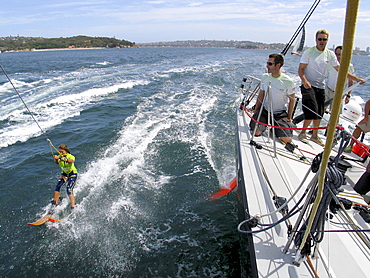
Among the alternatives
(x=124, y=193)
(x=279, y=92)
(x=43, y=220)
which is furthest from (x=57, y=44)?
(x=279, y=92)

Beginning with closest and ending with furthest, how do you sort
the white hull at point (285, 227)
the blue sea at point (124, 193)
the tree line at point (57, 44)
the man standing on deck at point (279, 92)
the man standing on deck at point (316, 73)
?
1. the white hull at point (285, 227)
2. the blue sea at point (124, 193)
3. the man standing on deck at point (279, 92)
4. the man standing on deck at point (316, 73)
5. the tree line at point (57, 44)

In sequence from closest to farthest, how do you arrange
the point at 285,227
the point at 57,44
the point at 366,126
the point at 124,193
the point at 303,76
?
the point at 285,227
the point at 366,126
the point at 303,76
the point at 124,193
the point at 57,44

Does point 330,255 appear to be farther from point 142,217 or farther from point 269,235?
point 142,217

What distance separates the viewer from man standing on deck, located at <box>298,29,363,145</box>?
438 cm

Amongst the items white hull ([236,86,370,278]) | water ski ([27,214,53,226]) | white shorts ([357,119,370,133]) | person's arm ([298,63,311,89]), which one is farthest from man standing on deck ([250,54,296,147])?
water ski ([27,214,53,226])

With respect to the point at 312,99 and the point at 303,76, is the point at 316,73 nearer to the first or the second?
the point at 303,76

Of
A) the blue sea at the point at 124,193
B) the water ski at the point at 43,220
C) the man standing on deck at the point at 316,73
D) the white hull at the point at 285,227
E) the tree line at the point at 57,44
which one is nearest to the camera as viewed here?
the white hull at the point at 285,227

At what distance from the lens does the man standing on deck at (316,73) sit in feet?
14.4

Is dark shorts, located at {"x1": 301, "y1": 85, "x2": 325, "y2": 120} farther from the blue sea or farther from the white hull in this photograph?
the blue sea

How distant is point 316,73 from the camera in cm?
453

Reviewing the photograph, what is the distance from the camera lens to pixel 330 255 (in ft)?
7.19

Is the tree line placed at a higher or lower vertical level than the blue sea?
higher

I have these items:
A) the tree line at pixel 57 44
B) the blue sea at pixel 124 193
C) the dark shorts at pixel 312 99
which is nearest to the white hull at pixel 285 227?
the dark shorts at pixel 312 99

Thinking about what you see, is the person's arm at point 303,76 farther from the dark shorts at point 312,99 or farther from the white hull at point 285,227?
the white hull at point 285,227
